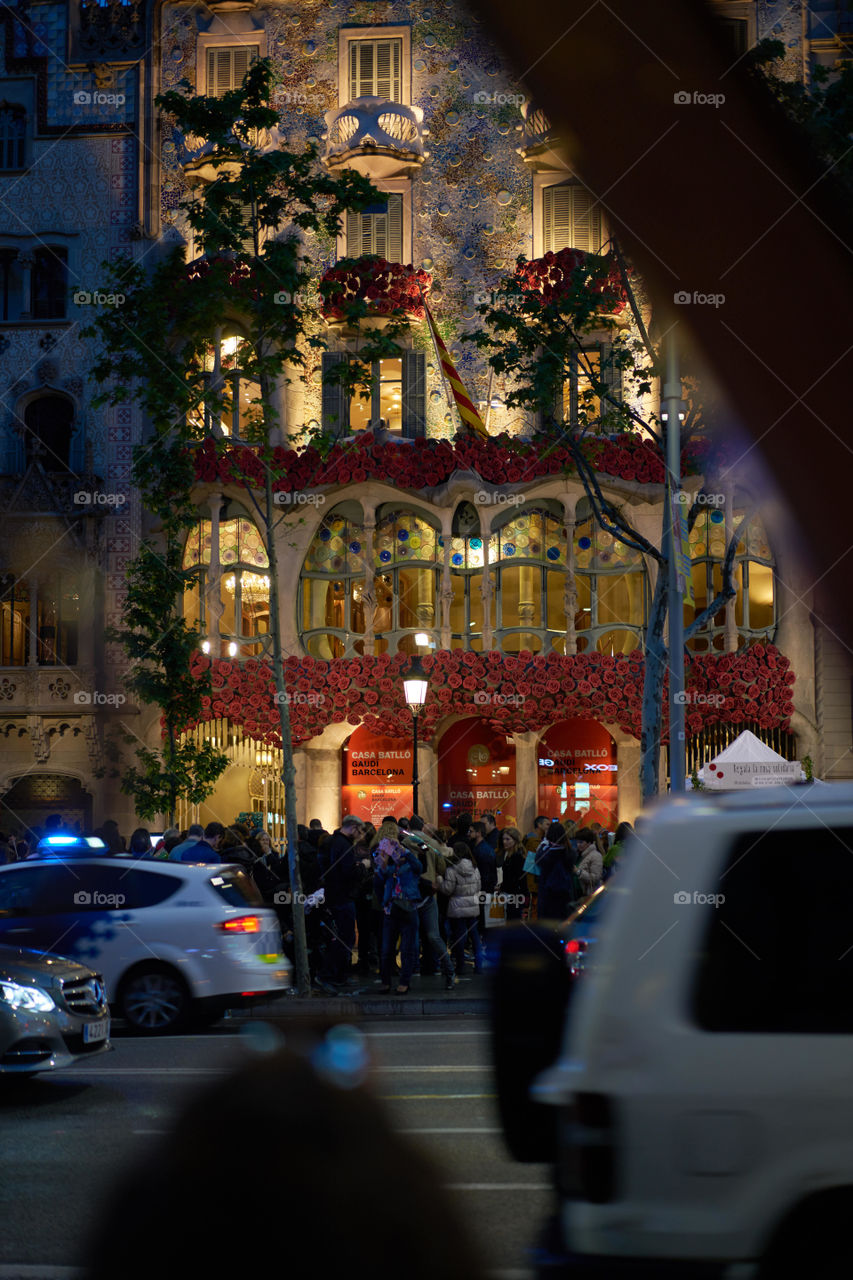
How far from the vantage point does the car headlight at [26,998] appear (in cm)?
1049

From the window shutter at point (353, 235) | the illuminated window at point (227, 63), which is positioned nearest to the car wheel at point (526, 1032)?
the window shutter at point (353, 235)

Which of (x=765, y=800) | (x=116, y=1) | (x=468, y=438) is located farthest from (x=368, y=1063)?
(x=116, y=1)

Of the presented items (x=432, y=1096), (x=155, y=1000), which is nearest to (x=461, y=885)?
(x=155, y=1000)

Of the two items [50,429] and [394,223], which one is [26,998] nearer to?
[50,429]

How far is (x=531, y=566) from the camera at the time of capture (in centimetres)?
3325

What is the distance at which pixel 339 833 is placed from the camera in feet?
60.5

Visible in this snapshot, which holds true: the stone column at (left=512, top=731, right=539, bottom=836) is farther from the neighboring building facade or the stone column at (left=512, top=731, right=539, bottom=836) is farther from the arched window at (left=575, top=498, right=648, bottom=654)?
the arched window at (left=575, top=498, right=648, bottom=654)

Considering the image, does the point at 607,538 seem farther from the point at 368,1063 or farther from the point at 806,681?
the point at 368,1063

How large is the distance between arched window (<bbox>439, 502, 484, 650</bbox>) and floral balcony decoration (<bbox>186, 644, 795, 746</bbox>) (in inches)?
32.3

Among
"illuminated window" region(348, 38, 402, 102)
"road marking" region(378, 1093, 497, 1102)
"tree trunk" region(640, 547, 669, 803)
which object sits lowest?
"road marking" region(378, 1093, 497, 1102)

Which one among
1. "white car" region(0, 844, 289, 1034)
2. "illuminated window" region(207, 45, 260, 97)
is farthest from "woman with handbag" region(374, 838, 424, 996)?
"illuminated window" region(207, 45, 260, 97)

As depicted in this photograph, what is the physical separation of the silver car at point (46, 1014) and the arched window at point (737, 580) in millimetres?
22782

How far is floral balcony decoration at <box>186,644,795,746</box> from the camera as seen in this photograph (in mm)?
31672

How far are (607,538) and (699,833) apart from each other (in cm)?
2934
